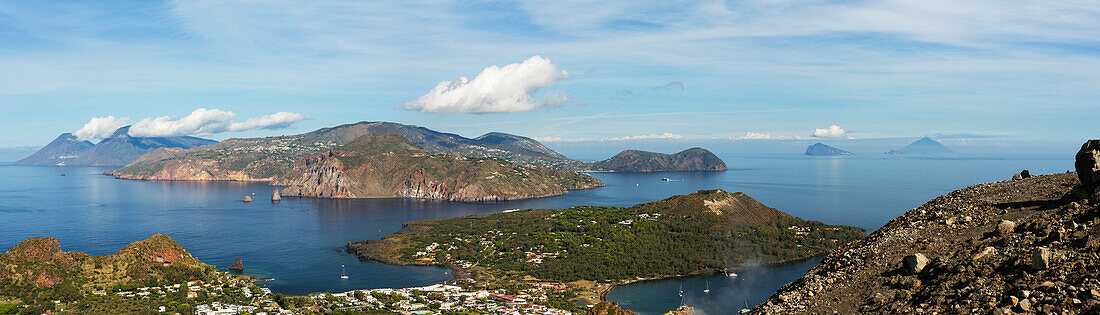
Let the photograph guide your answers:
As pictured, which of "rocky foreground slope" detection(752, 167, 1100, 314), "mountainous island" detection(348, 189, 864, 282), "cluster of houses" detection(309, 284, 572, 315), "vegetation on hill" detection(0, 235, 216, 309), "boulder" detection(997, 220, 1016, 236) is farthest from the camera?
"mountainous island" detection(348, 189, 864, 282)

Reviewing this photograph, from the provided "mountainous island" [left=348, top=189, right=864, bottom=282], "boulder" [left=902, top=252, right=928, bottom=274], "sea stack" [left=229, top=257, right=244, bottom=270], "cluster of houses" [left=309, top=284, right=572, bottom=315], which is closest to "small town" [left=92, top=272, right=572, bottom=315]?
"cluster of houses" [left=309, top=284, right=572, bottom=315]

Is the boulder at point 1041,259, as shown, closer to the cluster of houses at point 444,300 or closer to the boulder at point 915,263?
the boulder at point 915,263

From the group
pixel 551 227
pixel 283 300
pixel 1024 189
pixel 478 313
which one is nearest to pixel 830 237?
pixel 551 227

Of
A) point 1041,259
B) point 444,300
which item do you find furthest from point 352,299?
point 1041,259

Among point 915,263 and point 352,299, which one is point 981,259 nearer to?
point 915,263

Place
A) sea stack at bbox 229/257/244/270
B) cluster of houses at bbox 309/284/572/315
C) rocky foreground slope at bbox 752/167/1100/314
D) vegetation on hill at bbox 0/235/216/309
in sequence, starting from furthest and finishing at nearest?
sea stack at bbox 229/257/244/270, cluster of houses at bbox 309/284/572/315, vegetation on hill at bbox 0/235/216/309, rocky foreground slope at bbox 752/167/1100/314

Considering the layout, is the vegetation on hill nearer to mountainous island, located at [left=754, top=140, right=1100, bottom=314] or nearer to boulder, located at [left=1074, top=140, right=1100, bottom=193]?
mountainous island, located at [left=754, top=140, right=1100, bottom=314]

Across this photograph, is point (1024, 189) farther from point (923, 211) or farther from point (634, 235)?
point (634, 235)

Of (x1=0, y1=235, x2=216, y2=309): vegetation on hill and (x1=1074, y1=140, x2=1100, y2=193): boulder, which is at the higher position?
(x1=1074, y1=140, x2=1100, y2=193): boulder
